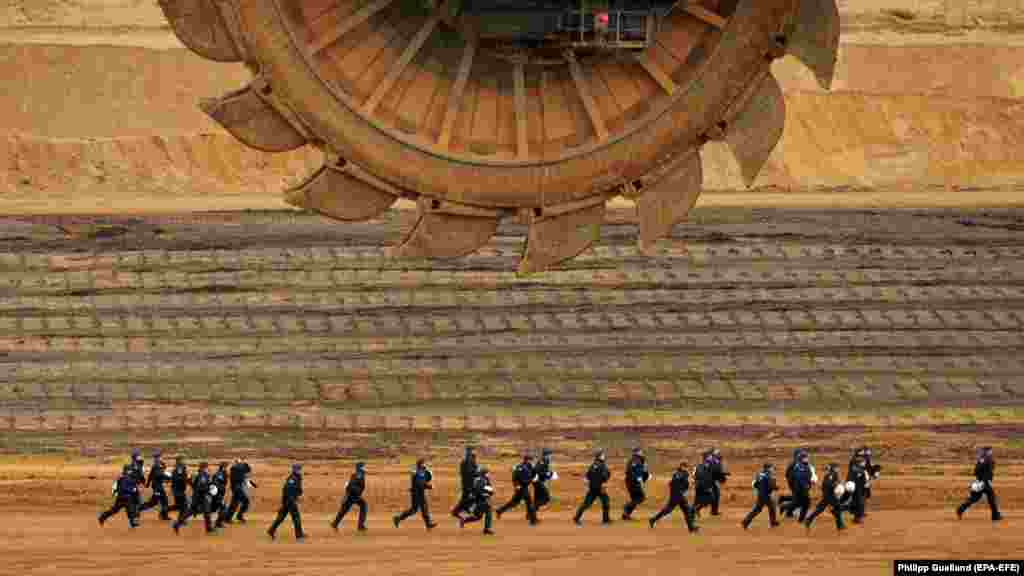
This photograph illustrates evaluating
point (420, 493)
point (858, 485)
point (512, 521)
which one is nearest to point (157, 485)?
point (420, 493)

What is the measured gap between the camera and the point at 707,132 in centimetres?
3275

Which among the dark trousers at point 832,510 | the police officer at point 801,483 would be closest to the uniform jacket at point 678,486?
the police officer at point 801,483

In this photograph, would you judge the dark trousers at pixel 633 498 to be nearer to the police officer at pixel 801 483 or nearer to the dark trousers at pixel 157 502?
the police officer at pixel 801 483

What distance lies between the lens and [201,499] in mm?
43031

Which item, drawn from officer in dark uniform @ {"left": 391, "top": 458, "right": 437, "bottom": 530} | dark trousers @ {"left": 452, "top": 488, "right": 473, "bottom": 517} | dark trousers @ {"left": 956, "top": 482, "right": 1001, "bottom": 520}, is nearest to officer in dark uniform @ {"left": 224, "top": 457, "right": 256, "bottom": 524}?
officer in dark uniform @ {"left": 391, "top": 458, "right": 437, "bottom": 530}

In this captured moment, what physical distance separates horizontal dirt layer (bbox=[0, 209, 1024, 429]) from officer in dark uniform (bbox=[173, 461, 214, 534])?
347 inches

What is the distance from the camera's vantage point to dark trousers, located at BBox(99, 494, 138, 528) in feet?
141

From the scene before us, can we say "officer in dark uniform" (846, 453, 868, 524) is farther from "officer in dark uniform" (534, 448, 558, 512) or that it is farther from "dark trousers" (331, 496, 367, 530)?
"dark trousers" (331, 496, 367, 530)

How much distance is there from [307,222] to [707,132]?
28.4m

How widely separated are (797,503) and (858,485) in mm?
938

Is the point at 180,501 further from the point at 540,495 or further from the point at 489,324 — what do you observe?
the point at 489,324

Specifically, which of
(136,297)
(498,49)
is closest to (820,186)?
(136,297)

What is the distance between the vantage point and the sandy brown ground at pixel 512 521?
40875mm
